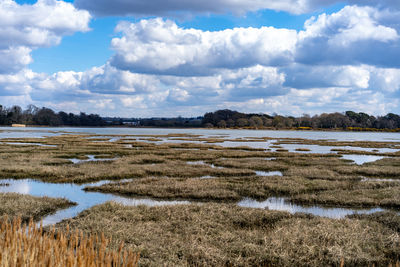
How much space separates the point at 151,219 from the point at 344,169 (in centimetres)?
2337

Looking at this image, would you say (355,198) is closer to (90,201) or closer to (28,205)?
(90,201)

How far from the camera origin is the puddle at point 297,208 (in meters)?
16.1

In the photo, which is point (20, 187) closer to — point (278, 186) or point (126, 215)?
point (126, 215)

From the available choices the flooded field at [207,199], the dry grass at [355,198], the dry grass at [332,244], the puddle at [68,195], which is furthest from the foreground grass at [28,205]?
the dry grass at [355,198]

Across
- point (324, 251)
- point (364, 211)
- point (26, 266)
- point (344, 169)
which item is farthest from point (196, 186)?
point (344, 169)

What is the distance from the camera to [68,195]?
1902cm

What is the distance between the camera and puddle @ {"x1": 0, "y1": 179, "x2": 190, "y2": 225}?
15.2m

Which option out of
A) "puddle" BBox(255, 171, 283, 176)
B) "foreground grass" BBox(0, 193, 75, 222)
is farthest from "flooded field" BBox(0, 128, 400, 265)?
"foreground grass" BBox(0, 193, 75, 222)

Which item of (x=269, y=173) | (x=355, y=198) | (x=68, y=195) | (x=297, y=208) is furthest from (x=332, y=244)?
(x=269, y=173)

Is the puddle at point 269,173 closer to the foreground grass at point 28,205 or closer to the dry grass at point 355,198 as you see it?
the dry grass at point 355,198

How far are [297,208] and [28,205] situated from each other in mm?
13474

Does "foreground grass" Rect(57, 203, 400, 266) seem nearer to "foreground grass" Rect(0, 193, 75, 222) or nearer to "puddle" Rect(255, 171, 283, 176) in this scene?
"foreground grass" Rect(0, 193, 75, 222)

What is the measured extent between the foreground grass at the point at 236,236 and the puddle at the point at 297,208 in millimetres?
1933

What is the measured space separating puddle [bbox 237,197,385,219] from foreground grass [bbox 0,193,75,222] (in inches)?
376
